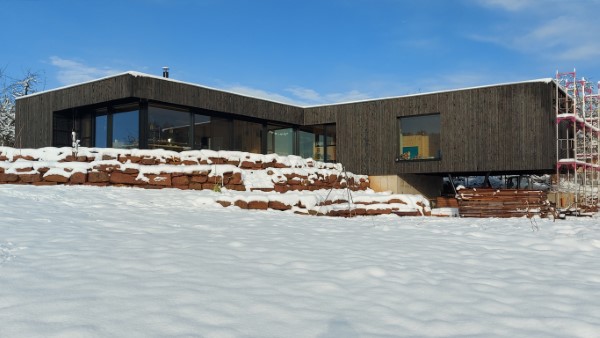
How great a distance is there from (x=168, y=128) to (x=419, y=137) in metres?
10.1

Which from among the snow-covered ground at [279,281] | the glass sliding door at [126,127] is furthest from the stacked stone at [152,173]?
the snow-covered ground at [279,281]

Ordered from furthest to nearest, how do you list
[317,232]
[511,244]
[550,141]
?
[550,141]
[317,232]
[511,244]

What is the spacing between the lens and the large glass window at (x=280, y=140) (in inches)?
846

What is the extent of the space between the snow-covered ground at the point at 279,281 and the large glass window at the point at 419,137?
12.5m

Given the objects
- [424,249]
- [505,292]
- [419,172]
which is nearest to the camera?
[505,292]

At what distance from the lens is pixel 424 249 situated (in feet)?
18.5

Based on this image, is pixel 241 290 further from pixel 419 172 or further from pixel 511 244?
pixel 419 172

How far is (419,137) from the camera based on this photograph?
19531 millimetres

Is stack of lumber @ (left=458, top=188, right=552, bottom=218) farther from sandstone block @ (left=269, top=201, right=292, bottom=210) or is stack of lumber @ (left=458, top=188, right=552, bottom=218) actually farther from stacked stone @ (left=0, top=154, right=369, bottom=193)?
sandstone block @ (left=269, top=201, right=292, bottom=210)

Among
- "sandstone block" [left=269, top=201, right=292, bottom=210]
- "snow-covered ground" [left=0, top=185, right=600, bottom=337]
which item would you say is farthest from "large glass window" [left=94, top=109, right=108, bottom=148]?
"snow-covered ground" [left=0, top=185, right=600, bottom=337]

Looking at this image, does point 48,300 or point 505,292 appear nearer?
point 48,300

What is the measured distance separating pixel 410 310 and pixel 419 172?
16555 millimetres

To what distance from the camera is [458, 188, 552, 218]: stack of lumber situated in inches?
467

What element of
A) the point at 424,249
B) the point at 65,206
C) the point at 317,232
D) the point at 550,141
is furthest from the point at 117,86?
the point at 550,141
